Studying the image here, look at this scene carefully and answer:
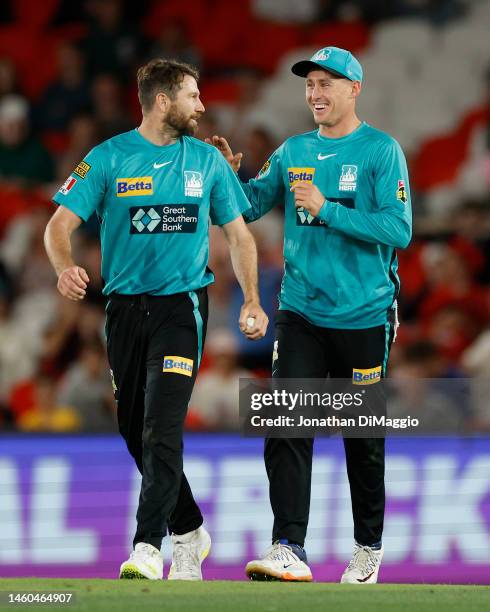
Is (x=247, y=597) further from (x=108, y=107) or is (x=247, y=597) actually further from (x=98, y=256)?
(x=108, y=107)

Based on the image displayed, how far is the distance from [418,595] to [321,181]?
2.02 meters

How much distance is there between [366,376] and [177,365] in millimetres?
932

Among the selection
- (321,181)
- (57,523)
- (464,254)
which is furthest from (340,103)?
(464,254)

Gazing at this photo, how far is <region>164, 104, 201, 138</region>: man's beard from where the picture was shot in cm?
642

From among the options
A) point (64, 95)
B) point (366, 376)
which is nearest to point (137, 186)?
point (366, 376)

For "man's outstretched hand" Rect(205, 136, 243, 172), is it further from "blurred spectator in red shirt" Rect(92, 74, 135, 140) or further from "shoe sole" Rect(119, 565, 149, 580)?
"blurred spectator in red shirt" Rect(92, 74, 135, 140)

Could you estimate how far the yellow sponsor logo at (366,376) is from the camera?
21.4ft

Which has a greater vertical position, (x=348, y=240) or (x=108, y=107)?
(x=108, y=107)

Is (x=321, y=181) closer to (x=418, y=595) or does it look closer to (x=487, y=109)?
(x=418, y=595)

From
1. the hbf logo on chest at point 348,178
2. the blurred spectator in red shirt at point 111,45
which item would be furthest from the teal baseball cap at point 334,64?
the blurred spectator in red shirt at point 111,45

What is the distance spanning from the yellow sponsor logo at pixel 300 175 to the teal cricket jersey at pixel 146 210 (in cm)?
46

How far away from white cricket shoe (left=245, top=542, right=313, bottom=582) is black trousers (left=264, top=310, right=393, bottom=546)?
7 centimetres

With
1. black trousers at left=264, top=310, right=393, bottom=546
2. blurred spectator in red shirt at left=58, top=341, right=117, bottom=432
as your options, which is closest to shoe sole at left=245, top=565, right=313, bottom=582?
black trousers at left=264, top=310, right=393, bottom=546

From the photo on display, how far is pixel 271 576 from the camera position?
20.5ft
